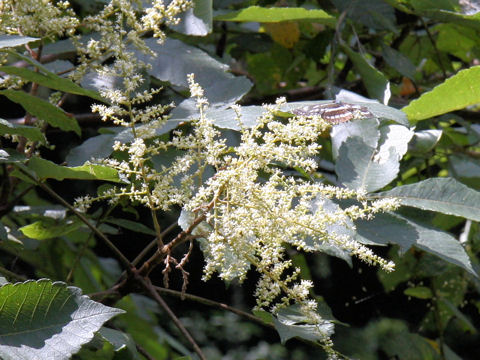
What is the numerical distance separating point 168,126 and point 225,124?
141mm

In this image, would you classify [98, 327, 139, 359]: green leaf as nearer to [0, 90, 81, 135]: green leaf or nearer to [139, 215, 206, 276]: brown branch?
[139, 215, 206, 276]: brown branch

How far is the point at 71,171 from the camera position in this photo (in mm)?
1004

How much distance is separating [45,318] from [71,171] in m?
0.24

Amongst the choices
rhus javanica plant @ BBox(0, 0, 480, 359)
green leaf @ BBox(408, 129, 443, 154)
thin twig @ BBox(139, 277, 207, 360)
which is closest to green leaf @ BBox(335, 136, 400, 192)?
rhus javanica plant @ BBox(0, 0, 480, 359)

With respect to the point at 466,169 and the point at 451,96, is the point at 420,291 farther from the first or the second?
the point at 451,96

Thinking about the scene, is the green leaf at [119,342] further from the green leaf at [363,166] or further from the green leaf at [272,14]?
the green leaf at [272,14]

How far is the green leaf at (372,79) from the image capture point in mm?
1406

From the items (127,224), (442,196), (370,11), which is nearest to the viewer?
(442,196)

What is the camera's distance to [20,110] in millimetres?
2072

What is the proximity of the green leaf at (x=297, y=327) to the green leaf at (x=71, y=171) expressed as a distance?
328mm

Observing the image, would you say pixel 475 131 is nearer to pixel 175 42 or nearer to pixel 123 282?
pixel 175 42

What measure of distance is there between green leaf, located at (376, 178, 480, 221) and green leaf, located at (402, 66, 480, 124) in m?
0.14

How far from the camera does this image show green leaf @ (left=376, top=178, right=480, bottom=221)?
116 cm

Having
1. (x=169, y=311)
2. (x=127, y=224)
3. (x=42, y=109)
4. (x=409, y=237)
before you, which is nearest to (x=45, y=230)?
(x=127, y=224)
